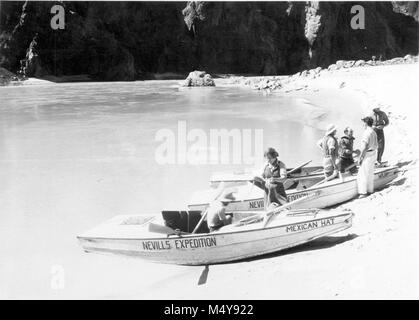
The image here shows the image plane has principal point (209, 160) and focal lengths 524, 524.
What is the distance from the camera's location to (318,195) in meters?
9.99

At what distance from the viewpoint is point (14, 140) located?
20.3 m

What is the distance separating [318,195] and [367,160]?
3.70ft

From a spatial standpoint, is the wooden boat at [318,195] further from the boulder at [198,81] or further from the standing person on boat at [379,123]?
the boulder at [198,81]

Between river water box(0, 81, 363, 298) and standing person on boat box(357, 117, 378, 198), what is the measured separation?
3.89 m

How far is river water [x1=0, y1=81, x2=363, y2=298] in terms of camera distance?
8.19 metres

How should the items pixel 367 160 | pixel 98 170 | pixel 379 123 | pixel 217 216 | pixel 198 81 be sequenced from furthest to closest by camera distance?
pixel 198 81
pixel 98 170
pixel 379 123
pixel 367 160
pixel 217 216

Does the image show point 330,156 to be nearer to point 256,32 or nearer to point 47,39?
point 47,39

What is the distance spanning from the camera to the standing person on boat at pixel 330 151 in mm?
10227

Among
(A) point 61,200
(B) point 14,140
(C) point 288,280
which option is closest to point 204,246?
(C) point 288,280

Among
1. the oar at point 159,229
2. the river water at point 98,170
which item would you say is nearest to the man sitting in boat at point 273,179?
the oar at point 159,229

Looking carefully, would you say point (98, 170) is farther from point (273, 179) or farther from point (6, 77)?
point (6, 77)

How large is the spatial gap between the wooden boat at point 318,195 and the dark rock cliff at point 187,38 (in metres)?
60.5

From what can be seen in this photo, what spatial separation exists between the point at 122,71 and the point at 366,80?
43422mm

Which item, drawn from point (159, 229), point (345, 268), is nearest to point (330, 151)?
point (345, 268)
